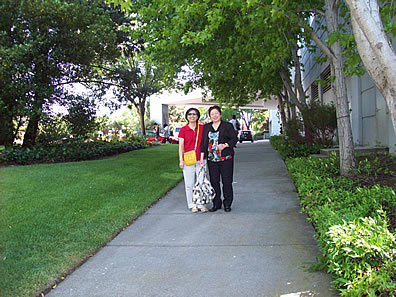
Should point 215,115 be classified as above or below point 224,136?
above

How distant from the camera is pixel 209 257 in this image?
14.4 ft

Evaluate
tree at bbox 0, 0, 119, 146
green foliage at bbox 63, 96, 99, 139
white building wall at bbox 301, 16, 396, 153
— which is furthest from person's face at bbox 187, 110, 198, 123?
green foliage at bbox 63, 96, 99, 139

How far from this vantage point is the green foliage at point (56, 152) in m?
13.9

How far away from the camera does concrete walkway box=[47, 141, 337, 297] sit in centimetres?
362

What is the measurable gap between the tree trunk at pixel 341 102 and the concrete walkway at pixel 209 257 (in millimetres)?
1187

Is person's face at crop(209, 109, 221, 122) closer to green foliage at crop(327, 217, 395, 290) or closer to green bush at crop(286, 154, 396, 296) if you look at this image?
green bush at crop(286, 154, 396, 296)

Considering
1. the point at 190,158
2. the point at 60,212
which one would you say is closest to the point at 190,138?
the point at 190,158

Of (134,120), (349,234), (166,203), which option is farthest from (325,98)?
(134,120)

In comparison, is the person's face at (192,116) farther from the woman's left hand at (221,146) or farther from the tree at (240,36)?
the tree at (240,36)

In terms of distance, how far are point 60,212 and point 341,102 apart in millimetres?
5181

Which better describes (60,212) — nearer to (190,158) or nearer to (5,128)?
(190,158)

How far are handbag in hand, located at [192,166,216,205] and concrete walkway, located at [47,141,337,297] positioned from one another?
26cm

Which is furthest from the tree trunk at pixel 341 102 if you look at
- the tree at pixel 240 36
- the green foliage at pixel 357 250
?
the green foliage at pixel 357 250

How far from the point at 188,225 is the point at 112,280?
2016 mm
